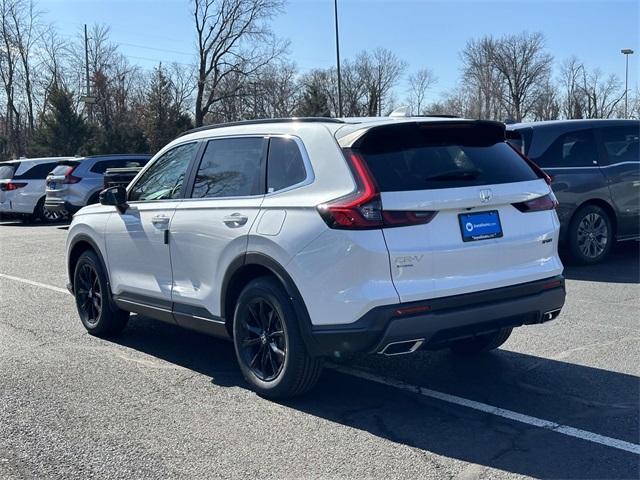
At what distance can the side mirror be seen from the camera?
20.0 ft

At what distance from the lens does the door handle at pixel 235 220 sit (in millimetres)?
4801

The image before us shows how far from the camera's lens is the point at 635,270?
938cm

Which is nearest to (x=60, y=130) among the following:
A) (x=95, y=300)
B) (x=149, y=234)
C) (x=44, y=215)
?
(x=44, y=215)

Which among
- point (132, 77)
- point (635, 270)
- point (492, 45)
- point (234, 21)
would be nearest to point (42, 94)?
point (132, 77)

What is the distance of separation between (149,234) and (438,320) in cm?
262

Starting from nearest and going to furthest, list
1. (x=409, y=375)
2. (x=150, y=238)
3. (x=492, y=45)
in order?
1. (x=409, y=375)
2. (x=150, y=238)
3. (x=492, y=45)

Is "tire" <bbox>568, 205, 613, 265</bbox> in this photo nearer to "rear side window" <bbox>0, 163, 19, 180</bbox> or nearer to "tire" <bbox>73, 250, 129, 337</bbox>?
"tire" <bbox>73, 250, 129, 337</bbox>

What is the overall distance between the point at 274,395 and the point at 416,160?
1.77 meters

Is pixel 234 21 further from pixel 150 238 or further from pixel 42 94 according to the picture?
pixel 150 238

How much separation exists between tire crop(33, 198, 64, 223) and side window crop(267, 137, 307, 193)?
15210 mm

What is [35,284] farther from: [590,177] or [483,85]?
[483,85]

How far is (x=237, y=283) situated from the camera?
4.97m

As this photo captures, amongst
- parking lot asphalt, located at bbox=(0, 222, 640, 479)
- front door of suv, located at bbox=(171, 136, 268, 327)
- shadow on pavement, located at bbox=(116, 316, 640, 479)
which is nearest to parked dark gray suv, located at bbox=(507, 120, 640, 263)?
parking lot asphalt, located at bbox=(0, 222, 640, 479)

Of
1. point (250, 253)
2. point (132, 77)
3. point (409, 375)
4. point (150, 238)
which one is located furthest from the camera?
point (132, 77)
